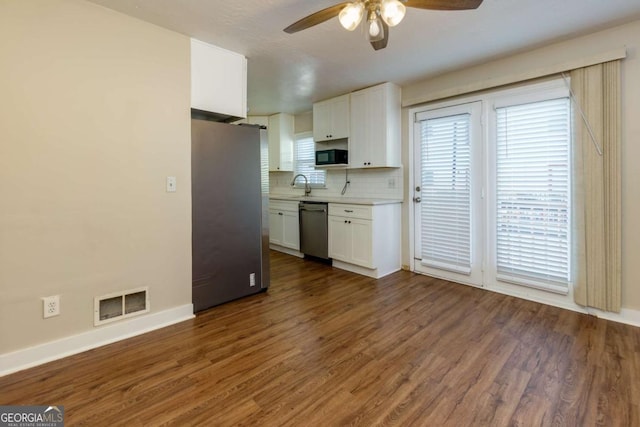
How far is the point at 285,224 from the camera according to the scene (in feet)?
16.2

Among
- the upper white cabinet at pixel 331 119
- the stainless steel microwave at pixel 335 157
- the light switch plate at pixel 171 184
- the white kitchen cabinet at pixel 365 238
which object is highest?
the upper white cabinet at pixel 331 119

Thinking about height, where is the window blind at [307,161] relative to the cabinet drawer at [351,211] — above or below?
above

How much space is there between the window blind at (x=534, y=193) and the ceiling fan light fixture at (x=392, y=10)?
78.5 inches

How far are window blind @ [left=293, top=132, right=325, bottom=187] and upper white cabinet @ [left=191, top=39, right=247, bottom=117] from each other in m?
2.26

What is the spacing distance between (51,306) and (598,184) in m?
4.18

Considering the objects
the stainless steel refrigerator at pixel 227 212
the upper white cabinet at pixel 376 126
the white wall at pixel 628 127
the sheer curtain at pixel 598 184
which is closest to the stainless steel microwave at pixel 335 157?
the upper white cabinet at pixel 376 126

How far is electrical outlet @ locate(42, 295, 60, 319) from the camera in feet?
6.65

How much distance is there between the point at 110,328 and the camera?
229 centimetres

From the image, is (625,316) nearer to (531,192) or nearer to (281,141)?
(531,192)

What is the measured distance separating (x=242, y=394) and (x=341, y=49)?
2.84 meters

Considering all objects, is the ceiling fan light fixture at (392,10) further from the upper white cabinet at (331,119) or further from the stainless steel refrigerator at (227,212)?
the upper white cabinet at (331,119)

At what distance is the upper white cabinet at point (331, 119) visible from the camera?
4.31 metres

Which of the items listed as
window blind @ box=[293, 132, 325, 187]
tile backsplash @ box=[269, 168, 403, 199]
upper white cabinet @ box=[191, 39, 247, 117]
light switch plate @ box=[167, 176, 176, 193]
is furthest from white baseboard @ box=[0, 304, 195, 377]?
window blind @ box=[293, 132, 325, 187]

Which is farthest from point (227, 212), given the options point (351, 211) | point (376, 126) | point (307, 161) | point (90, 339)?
point (307, 161)
